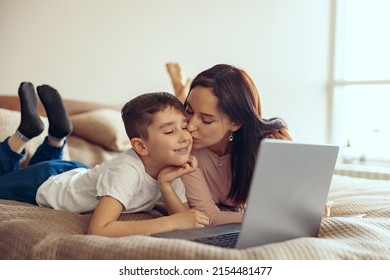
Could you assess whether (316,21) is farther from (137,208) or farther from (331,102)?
(137,208)

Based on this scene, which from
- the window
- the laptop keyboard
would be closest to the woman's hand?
the laptop keyboard

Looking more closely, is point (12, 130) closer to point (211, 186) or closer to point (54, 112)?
point (54, 112)

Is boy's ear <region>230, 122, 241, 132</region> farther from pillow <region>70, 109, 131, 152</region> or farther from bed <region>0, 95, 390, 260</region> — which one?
pillow <region>70, 109, 131, 152</region>

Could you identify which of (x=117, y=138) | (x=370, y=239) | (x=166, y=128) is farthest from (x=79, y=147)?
(x=370, y=239)

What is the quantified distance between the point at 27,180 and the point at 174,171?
0.63 metres

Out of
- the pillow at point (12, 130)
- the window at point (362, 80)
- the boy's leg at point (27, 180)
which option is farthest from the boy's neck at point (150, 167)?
the window at point (362, 80)

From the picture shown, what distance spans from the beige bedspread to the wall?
1.48 meters

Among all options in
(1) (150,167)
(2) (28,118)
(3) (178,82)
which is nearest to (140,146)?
(1) (150,167)

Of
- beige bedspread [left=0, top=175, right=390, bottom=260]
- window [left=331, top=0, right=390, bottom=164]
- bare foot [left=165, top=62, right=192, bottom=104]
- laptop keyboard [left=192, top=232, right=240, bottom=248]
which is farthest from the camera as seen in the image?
window [left=331, top=0, right=390, bottom=164]

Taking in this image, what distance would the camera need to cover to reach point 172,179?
1329 mm

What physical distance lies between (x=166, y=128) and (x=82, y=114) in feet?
4.42

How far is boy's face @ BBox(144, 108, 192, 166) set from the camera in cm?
130

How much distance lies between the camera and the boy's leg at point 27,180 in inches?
65.6

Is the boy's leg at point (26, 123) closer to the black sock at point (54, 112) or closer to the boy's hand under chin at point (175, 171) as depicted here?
the black sock at point (54, 112)
